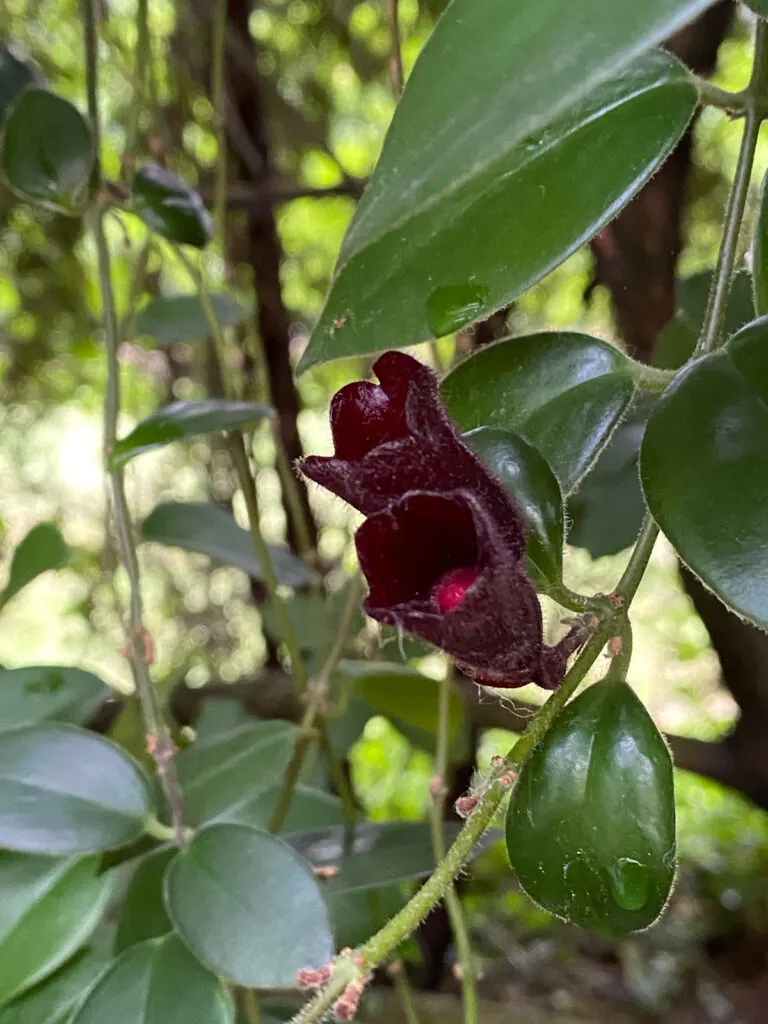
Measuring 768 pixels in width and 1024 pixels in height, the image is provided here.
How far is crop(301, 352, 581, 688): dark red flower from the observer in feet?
0.60

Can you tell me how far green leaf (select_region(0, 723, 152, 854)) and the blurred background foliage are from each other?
1.24 feet

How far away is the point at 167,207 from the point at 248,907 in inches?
14.1

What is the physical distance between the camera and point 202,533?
1.81 ft

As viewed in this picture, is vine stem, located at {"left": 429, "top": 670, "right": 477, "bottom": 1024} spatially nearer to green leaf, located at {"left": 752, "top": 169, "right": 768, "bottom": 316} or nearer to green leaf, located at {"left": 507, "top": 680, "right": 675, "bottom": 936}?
green leaf, located at {"left": 507, "top": 680, "right": 675, "bottom": 936}

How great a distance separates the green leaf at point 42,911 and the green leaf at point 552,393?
0.86ft

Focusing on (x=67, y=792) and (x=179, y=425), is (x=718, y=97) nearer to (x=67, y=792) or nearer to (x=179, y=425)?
(x=179, y=425)

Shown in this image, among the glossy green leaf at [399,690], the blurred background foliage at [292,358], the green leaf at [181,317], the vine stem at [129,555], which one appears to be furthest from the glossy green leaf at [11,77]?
the glossy green leaf at [399,690]

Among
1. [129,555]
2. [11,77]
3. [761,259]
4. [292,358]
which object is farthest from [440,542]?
[292,358]

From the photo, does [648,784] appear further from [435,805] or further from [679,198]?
[679,198]

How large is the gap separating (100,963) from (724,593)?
13.6 inches

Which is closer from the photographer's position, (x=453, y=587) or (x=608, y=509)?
(x=453, y=587)

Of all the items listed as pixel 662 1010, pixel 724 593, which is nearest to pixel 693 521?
pixel 724 593

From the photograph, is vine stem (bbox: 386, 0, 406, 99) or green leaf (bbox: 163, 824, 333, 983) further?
vine stem (bbox: 386, 0, 406, 99)

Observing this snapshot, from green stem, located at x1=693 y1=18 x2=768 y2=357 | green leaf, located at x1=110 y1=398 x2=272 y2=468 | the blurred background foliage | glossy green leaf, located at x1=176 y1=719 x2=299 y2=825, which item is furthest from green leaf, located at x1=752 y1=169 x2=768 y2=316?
the blurred background foliage
